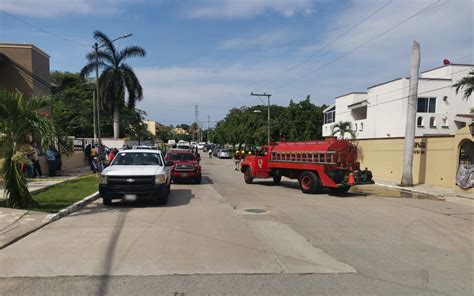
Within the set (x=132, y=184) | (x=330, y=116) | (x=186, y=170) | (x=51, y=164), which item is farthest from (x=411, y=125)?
(x=330, y=116)

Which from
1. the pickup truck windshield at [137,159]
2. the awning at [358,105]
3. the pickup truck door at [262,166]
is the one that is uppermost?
the awning at [358,105]

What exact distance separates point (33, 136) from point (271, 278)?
349 inches

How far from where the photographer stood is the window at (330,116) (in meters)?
58.3

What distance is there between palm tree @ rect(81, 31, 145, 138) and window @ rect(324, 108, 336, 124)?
25.9 metres

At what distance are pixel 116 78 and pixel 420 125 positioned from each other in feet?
105

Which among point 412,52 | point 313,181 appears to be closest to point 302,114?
point 412,52

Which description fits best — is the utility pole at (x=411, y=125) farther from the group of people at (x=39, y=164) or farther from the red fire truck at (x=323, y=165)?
the group of people at (x=39, y=164)

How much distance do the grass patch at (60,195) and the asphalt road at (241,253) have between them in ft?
2.80

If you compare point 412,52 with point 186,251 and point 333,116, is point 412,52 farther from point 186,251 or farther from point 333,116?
point 333,116

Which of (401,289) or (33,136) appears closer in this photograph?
(401,289)

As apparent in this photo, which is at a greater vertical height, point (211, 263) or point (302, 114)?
point (302, 114)

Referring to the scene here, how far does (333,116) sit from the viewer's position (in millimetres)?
58906

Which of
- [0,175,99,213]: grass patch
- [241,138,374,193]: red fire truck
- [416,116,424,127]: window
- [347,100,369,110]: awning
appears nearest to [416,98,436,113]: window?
[416,116,424,127]: window

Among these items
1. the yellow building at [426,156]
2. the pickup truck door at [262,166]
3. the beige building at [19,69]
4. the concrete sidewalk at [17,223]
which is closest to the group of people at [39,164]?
the beige building at [19,69]
